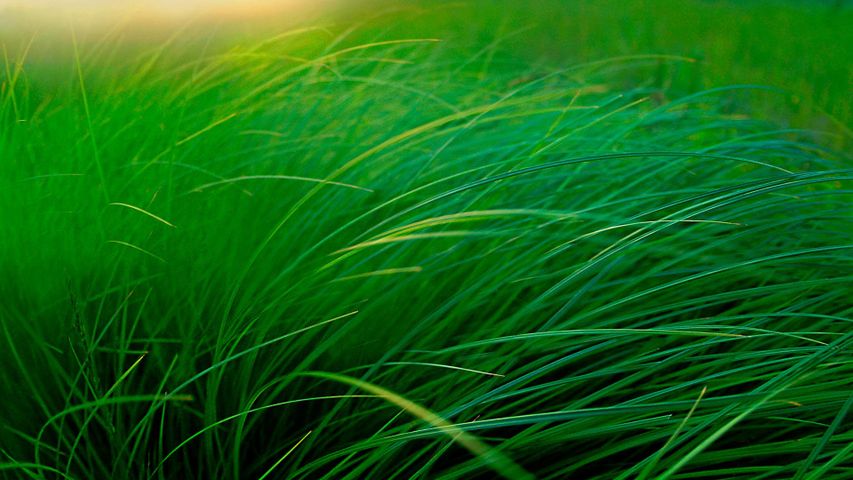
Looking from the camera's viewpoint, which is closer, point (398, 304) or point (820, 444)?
point (820, 444)

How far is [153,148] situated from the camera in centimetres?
150

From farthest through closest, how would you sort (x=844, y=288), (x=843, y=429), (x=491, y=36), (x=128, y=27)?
(x=491, y=36) < (x=128, y=27) < (x=844, y=288) < (x=843, y=429)

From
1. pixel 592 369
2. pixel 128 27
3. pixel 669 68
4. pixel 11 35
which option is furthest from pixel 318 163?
pixel 669 68

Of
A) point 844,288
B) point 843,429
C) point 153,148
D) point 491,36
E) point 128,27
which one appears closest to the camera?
point 843,429

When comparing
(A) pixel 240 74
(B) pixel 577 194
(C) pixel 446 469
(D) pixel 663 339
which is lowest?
(C) pixel 446 469

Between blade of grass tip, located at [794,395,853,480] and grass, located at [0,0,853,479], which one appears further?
grass, located at [0,0,853,479]

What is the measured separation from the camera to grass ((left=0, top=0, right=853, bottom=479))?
0.99 metres

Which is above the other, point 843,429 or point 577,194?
point 577,194

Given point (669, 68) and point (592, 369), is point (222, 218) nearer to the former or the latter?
point (592, 369)

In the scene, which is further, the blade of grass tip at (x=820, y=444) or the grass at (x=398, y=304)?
the grass at (x=398, y=304)

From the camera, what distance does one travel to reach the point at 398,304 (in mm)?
1183

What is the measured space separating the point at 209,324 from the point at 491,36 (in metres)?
2.49

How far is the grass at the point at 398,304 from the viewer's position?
3.26ft

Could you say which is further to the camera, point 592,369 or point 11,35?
point 11,35
